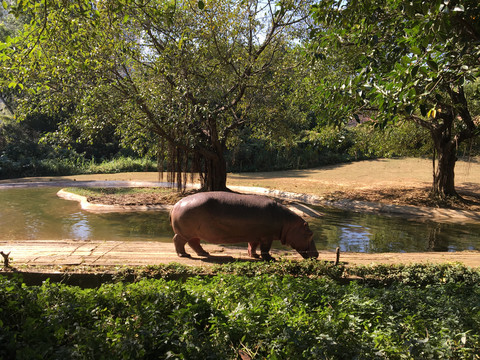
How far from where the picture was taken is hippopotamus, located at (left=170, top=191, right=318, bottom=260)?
6.21m

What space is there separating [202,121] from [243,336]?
11889 mm

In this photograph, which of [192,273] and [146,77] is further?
[146,77]

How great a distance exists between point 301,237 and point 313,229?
504 cm

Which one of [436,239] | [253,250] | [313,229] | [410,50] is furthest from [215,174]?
[410,50]

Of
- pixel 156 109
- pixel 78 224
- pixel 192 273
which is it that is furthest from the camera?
pixel 156 109

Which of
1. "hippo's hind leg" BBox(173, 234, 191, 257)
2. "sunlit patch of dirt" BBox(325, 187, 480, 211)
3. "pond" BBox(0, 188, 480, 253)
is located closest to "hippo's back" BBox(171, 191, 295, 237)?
"hippo's hind leg" BBox(173, 234, 191, 257)

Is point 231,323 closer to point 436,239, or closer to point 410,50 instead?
point 410,50

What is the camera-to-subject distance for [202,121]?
46.0 ft

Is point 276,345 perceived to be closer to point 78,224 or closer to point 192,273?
point 192,273

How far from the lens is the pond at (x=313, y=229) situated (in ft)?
32.3

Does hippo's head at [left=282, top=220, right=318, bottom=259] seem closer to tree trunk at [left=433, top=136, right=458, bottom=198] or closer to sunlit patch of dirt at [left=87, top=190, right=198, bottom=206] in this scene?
sunlit patch of dirt at [left=87, top=190, right=198, bottom=206]

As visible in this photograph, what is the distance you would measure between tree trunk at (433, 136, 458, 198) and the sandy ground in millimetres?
708

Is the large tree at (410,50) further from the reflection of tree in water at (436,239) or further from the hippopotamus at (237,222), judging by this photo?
the reflection of tree in water at (436,239)

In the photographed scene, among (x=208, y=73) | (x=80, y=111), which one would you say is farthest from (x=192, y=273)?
(x=80, y=111)
